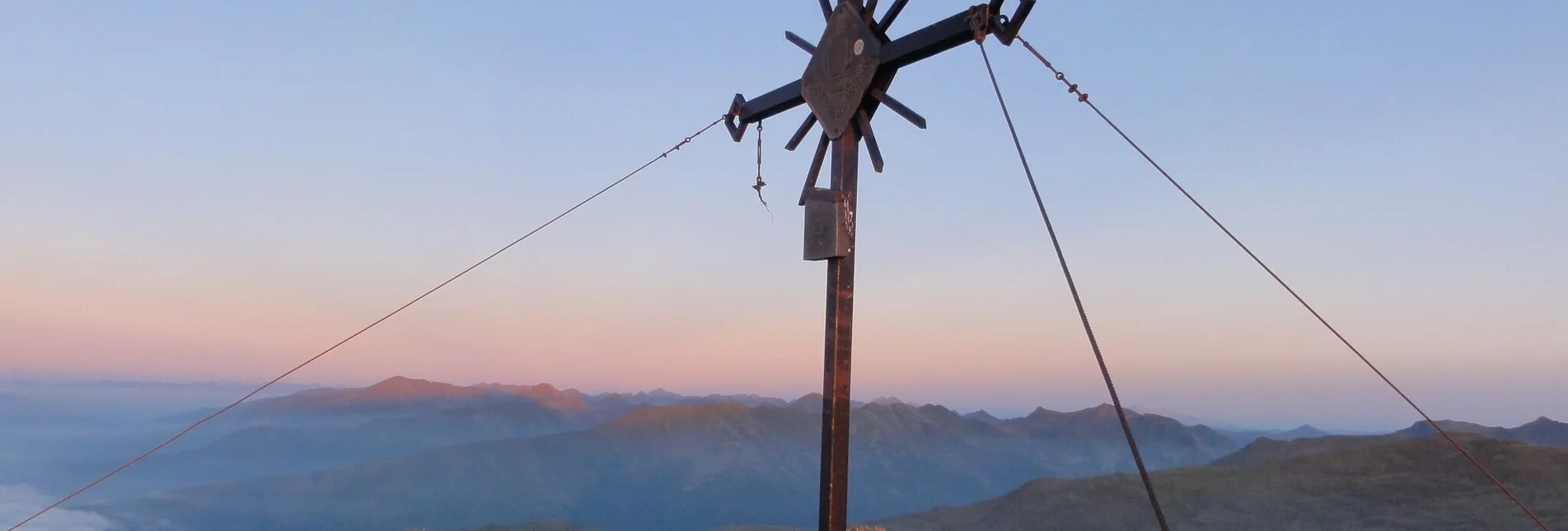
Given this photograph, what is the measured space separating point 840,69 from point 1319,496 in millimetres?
33204

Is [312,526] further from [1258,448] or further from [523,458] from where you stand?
[1258,448]

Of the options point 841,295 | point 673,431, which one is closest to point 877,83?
point 841,295

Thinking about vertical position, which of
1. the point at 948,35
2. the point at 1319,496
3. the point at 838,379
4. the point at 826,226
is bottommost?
the point at 838,379

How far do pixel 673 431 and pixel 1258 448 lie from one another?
56.9m

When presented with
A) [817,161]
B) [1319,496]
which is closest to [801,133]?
[817,161]

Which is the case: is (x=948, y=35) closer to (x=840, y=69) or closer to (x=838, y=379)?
(x=840, y=69)

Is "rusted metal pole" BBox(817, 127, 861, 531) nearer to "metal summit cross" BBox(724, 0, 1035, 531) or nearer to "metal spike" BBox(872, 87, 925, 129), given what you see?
"metal summit cross" BBox(724, 0, 1035, 531)

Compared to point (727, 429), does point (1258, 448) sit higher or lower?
lower

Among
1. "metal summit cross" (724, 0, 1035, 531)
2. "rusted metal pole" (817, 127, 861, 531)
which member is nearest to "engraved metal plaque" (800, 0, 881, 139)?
"metal summit cross" (724, 0, 1035, 531)

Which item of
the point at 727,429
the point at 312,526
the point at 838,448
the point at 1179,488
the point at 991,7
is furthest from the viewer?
the point at 727,429

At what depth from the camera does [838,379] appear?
5.91 metres

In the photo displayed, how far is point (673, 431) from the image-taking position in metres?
92.6

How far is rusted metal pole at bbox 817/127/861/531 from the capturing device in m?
5.82

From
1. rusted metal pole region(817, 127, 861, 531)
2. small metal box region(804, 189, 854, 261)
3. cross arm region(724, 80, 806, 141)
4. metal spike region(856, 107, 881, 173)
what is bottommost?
rusted metal pole region(817, 127, 861, 531)
